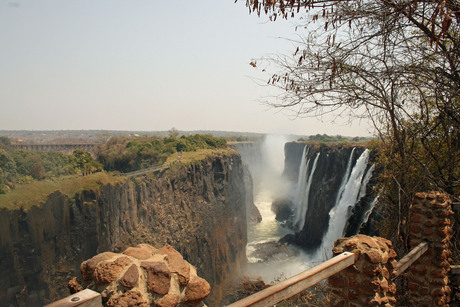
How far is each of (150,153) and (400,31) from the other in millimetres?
26339

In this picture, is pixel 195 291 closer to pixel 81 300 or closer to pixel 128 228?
pixel 81 300

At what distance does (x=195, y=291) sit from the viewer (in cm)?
199

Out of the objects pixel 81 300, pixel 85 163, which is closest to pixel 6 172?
pixel 85 163

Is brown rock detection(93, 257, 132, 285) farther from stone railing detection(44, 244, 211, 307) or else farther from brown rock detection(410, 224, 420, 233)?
brown rock detection(410, 224, 420, 233)

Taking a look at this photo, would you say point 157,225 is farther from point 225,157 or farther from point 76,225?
point 225,157

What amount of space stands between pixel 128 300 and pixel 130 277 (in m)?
0.12

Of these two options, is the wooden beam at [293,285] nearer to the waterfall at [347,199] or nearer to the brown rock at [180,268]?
the brown rock at [180,268]

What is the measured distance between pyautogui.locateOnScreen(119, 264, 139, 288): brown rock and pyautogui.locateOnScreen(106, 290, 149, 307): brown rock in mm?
43

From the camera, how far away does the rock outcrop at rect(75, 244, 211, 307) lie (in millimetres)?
1840

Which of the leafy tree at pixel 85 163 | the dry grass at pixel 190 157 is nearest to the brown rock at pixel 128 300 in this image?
the leafy tree at pixel 85 163

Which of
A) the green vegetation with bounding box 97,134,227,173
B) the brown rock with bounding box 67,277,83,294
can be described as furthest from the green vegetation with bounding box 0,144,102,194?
the brown rock with bounding box 67,277,83,294

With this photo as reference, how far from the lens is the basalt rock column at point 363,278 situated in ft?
8.84

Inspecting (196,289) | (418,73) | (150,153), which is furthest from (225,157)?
(196,289)

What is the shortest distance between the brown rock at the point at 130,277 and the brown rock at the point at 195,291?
32 cm
